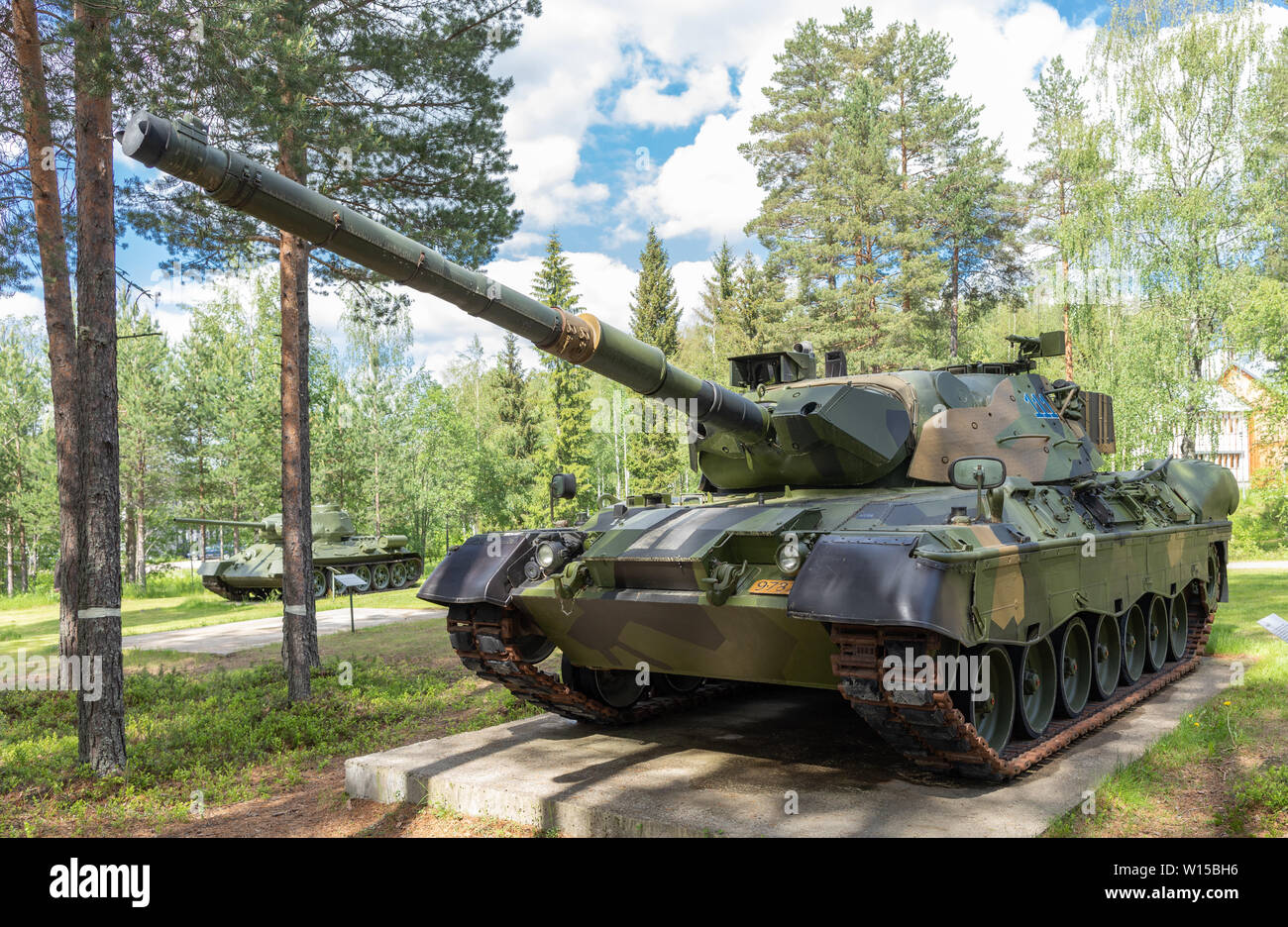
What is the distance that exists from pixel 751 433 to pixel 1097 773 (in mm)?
3178

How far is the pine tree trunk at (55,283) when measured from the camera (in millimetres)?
8727

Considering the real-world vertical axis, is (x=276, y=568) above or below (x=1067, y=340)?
below

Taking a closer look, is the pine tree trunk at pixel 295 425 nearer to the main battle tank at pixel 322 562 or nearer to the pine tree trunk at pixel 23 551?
the main battle tank at pixel 322 562

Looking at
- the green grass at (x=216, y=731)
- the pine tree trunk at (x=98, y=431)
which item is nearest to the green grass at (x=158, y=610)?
the green grass at (x=216, y=731)

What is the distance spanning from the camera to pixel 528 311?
4777 mm

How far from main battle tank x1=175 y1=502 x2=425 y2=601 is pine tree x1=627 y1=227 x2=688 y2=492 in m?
12.9

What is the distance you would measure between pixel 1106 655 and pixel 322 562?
20.0m

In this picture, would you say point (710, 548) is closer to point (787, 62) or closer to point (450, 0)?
point (450, 0)

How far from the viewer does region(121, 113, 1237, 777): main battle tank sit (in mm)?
5059

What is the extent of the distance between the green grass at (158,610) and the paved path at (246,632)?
58cm

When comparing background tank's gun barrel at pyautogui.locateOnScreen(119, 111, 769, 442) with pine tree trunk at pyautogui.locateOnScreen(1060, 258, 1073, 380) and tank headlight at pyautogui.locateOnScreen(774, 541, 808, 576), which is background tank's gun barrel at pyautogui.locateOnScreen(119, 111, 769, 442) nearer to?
tank headlight at pyautogui.locateOnScreen(774, 541, 808, 576)

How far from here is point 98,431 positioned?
736cm

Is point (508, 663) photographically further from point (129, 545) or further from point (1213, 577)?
point (129, 545)

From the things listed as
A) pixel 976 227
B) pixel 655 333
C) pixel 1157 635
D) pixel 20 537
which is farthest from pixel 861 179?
pixel 20 537
